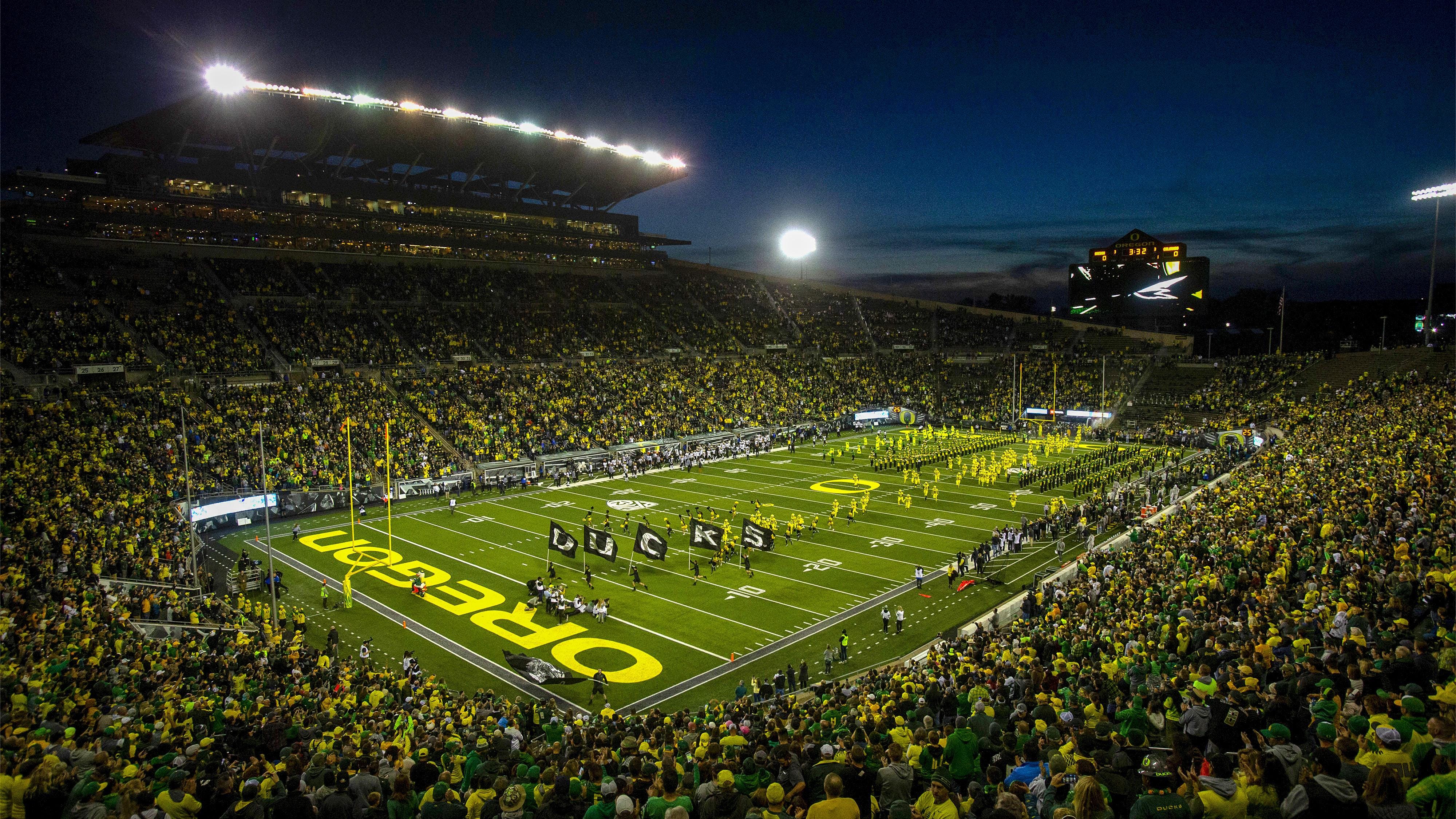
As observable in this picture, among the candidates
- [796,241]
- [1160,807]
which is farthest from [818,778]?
[796,241]

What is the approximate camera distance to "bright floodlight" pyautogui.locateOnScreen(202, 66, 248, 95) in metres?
36.3

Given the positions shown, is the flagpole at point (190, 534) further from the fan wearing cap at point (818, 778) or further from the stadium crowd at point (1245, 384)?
the stadium crowd at point (1245, 384)

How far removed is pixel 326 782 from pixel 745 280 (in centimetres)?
6964

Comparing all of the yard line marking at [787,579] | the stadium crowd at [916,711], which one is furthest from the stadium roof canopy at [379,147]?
the yard line marking at [787,579]

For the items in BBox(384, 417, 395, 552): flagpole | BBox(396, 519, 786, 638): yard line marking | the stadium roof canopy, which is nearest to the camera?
BBox(396, 519, 786, 638): yard line marking

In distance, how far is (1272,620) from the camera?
34.4ft

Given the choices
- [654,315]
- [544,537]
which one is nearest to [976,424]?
[654,315]

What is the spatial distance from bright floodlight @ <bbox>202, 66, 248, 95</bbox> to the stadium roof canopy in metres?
2.74

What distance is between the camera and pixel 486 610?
20016 millimetres

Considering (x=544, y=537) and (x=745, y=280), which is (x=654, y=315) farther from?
(x=544, y=537)

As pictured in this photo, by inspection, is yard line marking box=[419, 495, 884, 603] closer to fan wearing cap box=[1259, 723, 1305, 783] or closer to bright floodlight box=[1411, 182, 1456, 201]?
fan wearing cap box=[1259, 723, 1305, 783]

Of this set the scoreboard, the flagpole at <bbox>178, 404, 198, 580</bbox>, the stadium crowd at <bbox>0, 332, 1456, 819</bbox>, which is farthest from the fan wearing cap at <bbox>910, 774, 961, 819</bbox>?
the scoreboard

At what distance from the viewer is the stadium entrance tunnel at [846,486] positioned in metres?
33.9

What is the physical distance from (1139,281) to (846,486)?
3728 cm
